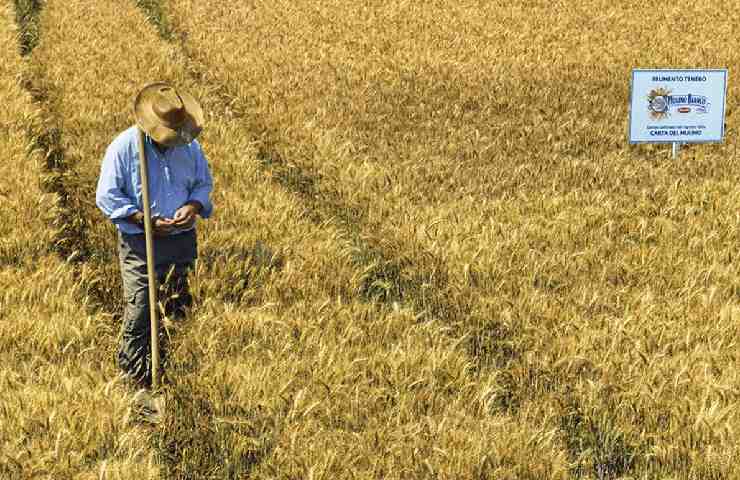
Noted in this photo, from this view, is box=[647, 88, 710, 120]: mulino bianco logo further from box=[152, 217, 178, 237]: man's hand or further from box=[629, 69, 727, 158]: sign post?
box=[152, 217, 178, 237]: man's hand

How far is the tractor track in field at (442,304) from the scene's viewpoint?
3.98 metres

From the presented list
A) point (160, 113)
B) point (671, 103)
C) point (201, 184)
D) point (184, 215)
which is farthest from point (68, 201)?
point (671, 103)

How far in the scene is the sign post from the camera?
8.63 meters

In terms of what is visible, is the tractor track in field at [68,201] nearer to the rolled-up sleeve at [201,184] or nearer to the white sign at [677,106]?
the rolled-up sleeve at [201,184]

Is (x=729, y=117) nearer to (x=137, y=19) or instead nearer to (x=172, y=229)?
(x=172, y=229)

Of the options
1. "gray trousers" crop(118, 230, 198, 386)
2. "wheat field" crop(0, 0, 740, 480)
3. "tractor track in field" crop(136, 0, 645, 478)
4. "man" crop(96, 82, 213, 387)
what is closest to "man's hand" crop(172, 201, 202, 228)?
"man" crop(96, 82, 213, 387)

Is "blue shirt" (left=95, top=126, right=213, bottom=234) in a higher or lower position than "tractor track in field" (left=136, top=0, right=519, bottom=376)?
higher

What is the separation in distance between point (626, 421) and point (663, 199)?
12.8ft

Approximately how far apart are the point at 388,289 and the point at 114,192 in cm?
195

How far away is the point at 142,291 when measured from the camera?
4812 mm

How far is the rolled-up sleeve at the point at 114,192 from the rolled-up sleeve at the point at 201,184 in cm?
37

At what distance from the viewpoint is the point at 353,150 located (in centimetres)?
862

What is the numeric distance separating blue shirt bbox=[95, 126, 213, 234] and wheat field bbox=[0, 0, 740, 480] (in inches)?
19.3

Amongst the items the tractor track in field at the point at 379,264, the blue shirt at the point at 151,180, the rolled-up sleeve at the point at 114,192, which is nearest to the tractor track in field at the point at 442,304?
the tractor track in field at the point at 379,264
